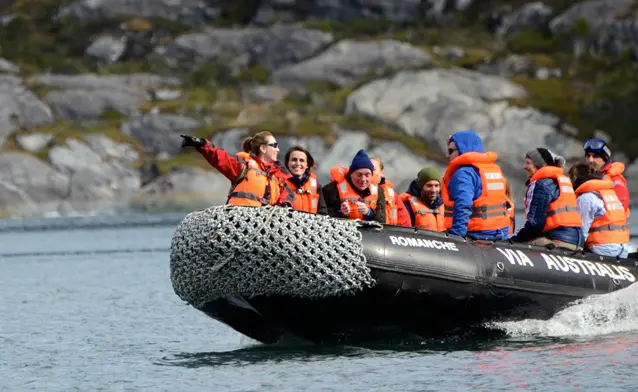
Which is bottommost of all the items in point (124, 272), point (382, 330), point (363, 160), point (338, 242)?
point (124, 272)

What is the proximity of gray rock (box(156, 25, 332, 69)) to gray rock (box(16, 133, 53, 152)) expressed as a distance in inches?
1041

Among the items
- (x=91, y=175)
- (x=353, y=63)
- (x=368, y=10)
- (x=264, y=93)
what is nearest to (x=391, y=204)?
(x=91, y=175)

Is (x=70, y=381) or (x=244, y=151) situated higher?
(x=244, y=151)

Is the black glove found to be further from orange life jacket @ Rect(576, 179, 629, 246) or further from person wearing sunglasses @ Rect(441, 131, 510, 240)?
orange life jacket @ Rect(576, 179, 629, 246)

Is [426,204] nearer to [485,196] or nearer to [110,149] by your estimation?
[485,196]

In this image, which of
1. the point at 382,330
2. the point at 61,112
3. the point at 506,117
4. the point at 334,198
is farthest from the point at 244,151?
the point at 61,112

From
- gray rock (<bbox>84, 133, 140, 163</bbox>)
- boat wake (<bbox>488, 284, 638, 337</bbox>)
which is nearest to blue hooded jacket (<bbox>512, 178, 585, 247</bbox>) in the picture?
boat wake (<bbox>488, 284, 638, 337</bbox>)

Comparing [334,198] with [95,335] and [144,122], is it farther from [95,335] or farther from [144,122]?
[144,122]

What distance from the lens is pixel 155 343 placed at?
48.1ft

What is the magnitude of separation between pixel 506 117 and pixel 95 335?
6904 centimetres

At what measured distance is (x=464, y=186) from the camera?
40.8ft

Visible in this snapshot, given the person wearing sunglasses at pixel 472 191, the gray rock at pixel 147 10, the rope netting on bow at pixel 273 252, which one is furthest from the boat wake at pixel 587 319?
the gray rock at pixel 147 10

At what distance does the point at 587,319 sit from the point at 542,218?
116 cm

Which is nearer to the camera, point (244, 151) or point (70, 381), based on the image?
point (70, 381)
